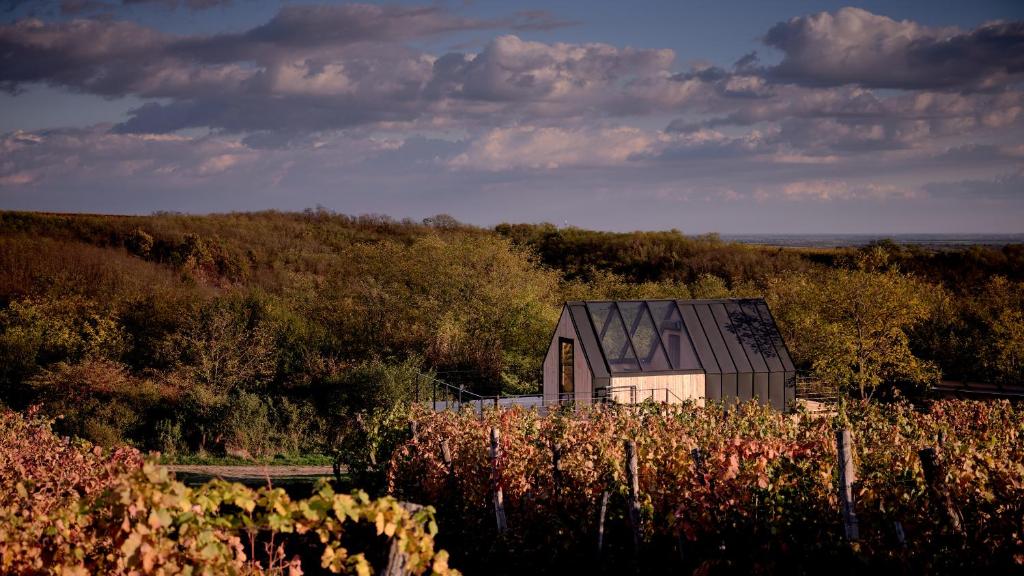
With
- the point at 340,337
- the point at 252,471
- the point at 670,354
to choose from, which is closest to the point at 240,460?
the point at 252,471

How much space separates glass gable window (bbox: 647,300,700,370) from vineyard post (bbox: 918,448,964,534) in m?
11.4

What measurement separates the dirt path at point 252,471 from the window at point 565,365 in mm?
5333

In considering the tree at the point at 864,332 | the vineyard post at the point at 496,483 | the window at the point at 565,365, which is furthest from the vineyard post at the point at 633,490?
the tree at the point at 864,332

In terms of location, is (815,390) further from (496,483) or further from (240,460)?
(496,483)

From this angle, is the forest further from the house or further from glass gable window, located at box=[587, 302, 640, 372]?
glass gable window, located at box=[587, 302, 640, 372]

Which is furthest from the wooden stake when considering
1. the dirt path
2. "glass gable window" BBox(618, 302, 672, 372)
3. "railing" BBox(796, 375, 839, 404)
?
"railing" BBox(796, 375, 839, 404)

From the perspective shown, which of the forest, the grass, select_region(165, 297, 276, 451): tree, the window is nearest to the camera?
the grass

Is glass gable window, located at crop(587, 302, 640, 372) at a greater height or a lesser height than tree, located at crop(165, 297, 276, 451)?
greater

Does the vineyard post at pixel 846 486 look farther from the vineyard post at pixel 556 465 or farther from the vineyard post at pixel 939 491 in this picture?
the vineyard post at pixel 556 465

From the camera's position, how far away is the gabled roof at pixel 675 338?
17.1 meters

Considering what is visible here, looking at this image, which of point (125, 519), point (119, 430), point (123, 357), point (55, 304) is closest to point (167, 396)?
point (119, 430)

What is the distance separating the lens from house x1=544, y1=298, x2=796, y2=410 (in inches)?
665

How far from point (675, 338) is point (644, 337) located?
73cm

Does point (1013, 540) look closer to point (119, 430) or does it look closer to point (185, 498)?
point (185, 498)
